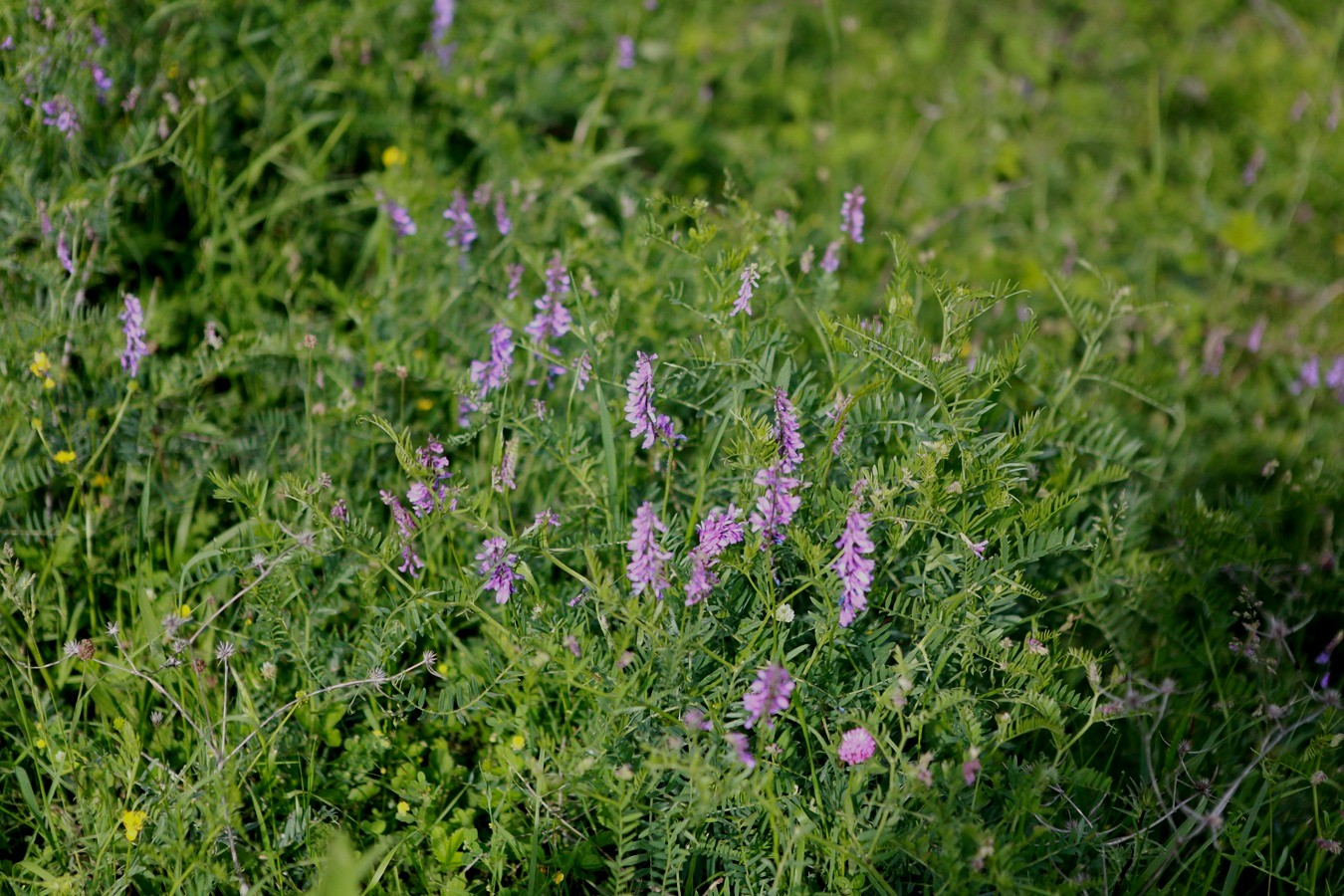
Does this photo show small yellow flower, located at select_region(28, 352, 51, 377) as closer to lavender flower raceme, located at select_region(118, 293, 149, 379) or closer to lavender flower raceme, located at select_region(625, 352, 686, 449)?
lavender flower raceme, located at select_region(118, 293, 149, 379)

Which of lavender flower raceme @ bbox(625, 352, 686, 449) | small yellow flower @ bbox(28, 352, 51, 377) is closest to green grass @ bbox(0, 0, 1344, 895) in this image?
small yellow flower @ bbox(28, 352, 51, 377)

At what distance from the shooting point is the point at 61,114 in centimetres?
258

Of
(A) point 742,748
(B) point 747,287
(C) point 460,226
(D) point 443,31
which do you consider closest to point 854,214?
(B) point 747,287

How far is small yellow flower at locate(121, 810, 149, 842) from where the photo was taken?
74.2 inches

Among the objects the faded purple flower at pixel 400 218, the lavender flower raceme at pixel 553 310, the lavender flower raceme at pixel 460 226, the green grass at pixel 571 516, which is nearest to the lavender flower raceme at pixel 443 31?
the green grass at pixel 571 516

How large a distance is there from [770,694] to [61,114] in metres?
2.09

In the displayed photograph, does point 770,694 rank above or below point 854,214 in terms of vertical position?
below

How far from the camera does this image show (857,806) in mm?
1898

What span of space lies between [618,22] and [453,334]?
1744 mm

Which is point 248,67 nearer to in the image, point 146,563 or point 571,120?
point 571,120

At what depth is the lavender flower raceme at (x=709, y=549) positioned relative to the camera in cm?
185

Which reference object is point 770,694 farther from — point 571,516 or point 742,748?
point 571,516

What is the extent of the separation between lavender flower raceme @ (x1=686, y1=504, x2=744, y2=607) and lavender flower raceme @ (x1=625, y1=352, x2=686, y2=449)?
0.61 feet

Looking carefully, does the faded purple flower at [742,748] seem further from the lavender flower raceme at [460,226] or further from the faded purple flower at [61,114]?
the faded purple flower at [61,114]
